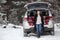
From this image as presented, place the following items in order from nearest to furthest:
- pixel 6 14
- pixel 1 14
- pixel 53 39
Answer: pixel 53 39 < pixel 1 14 < pixel 6 14

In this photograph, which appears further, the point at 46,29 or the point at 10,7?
the point at 10,7

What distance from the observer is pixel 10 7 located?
29.6 meters

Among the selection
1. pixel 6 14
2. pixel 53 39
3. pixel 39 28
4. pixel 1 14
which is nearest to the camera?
pixel 53 39

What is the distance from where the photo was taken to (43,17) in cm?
1659

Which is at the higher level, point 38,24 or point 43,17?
point 43,17

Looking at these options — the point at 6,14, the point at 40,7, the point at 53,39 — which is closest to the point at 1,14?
the point at 6,14

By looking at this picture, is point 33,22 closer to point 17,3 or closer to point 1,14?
point 1,14

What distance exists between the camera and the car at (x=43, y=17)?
16.5 metres

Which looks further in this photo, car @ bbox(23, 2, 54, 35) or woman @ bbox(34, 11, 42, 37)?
car @ bbox(23, 2, 54, 35)

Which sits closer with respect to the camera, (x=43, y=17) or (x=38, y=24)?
(x=38, y=24)

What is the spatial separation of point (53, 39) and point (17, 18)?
13426 mm

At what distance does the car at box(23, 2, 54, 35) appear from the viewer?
648 inches

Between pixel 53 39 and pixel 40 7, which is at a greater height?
pixel 40 7

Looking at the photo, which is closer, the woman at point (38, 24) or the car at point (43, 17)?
the woman at point (38, 24)
